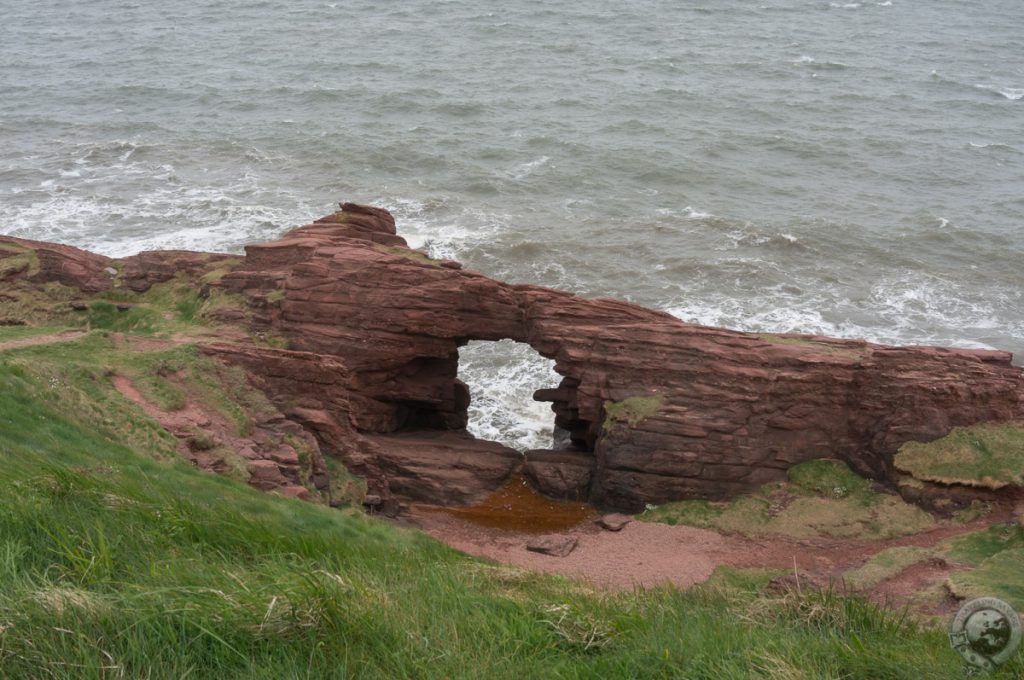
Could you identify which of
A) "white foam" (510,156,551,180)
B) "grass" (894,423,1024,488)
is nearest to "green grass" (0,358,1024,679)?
"grass" (894,423,1024,488)

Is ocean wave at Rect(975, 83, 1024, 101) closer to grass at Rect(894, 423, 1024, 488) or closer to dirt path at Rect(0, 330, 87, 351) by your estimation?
grass at Rect(894, 423, 1024, 488)

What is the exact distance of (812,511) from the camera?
23453 mm

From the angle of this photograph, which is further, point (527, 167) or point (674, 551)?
Result: point (527, 167)

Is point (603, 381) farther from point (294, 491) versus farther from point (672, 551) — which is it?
point (294, 491)

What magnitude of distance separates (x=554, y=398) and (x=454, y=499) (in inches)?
170

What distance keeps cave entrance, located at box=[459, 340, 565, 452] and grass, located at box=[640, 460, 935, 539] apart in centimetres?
638

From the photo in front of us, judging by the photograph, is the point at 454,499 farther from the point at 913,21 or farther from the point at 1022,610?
the point at 913,21

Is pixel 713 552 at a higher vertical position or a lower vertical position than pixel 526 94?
lower

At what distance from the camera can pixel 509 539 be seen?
23.5 meters

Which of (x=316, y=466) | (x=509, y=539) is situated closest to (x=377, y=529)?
(x=316, y=466)

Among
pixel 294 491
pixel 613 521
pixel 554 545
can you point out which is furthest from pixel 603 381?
pixel 294 491

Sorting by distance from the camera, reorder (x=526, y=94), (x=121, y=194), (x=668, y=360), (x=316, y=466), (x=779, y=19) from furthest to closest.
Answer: (x=779, y=19), (x=526, y=94), (x=121, y=194), (x=668, y=360), (x=316, y=466)

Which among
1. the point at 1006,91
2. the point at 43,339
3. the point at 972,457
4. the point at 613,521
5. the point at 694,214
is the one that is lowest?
the point at 613,521

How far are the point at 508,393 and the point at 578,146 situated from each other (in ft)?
75.9
